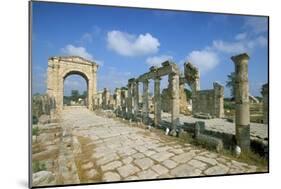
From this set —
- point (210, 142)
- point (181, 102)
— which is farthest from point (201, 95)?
point (210, 142)

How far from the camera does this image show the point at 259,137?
3.62 m

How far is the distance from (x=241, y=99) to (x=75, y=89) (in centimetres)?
165

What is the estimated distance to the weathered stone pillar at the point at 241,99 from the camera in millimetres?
3549

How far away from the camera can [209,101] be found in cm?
349

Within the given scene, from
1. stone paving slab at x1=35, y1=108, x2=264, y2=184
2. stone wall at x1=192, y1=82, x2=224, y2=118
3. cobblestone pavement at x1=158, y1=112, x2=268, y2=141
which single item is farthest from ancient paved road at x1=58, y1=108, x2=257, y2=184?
stone wall at x1=192, y1=82, x2=224, y2=118

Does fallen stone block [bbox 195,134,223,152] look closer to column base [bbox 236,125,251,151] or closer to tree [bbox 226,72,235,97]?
column base [bbox 236,125,251,151]

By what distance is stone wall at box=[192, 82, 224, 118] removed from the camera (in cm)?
347

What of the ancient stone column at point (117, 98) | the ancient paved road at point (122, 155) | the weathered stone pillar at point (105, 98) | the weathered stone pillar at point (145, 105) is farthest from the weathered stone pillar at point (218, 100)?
the weathered stone pillar at point (105, 98)

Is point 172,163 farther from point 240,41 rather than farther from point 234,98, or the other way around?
point 240,41

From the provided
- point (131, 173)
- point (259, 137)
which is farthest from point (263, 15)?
point (131, 173)

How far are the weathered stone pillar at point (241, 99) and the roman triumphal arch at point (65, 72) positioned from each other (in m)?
1.42

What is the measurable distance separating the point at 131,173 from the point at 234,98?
4.17 ft

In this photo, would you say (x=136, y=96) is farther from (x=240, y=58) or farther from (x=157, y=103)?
(x=240, y=58)

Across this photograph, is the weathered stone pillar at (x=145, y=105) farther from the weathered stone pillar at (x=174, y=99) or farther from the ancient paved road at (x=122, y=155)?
the weathered stone pillar at (x=174, y=99)
